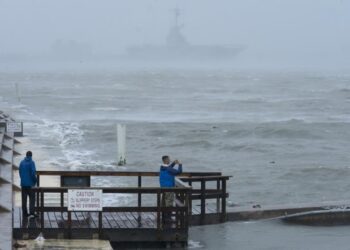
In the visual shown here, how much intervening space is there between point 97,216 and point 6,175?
7.03 metres

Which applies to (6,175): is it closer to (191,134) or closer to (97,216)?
(97,216)

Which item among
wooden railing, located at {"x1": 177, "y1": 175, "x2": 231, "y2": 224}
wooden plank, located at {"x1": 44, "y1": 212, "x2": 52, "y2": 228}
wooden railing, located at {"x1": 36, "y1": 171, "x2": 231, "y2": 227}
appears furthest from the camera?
wooden railing, located at {"x1": 177, "y1": 175, "x2": 231, "y2": 224}

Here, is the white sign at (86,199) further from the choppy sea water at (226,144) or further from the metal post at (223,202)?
the metal post at (223,202)

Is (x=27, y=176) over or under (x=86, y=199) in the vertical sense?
over

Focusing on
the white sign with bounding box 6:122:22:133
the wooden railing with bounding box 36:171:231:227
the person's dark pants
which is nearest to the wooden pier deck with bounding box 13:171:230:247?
the wooden railing with bounding box 36:171:231:227

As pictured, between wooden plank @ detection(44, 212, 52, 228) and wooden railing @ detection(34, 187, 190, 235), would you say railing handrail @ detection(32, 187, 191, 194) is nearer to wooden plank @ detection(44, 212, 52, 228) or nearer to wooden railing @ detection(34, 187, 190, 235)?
wooden railing @ detection(34, 187, 190, 235)

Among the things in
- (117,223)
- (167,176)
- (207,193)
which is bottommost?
(117,223)

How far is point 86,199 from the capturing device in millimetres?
13164

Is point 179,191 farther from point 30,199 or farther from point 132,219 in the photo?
point 30,199

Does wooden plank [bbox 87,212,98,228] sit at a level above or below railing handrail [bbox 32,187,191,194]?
below

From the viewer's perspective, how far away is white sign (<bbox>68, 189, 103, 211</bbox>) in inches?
516

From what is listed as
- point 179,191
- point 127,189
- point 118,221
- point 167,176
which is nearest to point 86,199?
point 127,189

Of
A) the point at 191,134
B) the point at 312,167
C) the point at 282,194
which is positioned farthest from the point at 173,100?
the point at 282,194

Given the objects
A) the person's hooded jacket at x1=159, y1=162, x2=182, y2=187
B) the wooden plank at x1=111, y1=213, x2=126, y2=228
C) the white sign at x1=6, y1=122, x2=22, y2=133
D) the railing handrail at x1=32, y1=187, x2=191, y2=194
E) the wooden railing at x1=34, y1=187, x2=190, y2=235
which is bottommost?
the wooden plank at x1=111, y1=213, x2=126, y2=228
